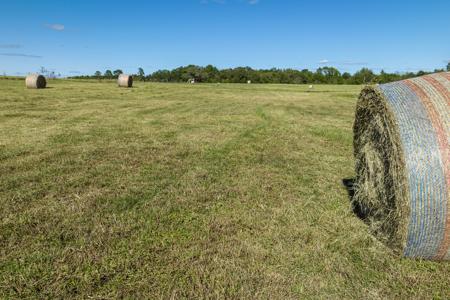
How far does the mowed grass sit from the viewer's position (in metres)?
3.76

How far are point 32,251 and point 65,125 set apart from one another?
954 centimetres

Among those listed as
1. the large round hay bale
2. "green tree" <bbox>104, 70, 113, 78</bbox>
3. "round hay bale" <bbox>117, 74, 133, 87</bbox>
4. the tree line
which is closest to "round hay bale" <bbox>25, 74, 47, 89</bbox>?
"round hay bale" <bbox>117, 74, 133, 87</bbox>

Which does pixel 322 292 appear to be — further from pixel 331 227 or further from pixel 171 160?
pixel 171 160

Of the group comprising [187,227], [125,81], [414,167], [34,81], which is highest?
[125,81]

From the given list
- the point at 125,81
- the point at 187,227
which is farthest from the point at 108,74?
the point at 187,227

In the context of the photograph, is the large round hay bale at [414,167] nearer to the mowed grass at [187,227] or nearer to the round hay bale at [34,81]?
the mowed grass at [187,227]

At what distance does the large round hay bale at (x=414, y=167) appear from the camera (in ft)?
13.1

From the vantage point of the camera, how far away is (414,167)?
4066 millimetres

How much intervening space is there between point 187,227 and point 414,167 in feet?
10.3

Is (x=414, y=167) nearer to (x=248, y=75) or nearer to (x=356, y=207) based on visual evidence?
(x=356, y=207)

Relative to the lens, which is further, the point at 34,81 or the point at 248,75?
the point at 248,75

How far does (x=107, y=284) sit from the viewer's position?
3.72 m

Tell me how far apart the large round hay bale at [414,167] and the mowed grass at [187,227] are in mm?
304

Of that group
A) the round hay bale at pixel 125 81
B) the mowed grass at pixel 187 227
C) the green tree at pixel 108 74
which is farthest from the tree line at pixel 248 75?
the mowed grass at pixel 187 227
